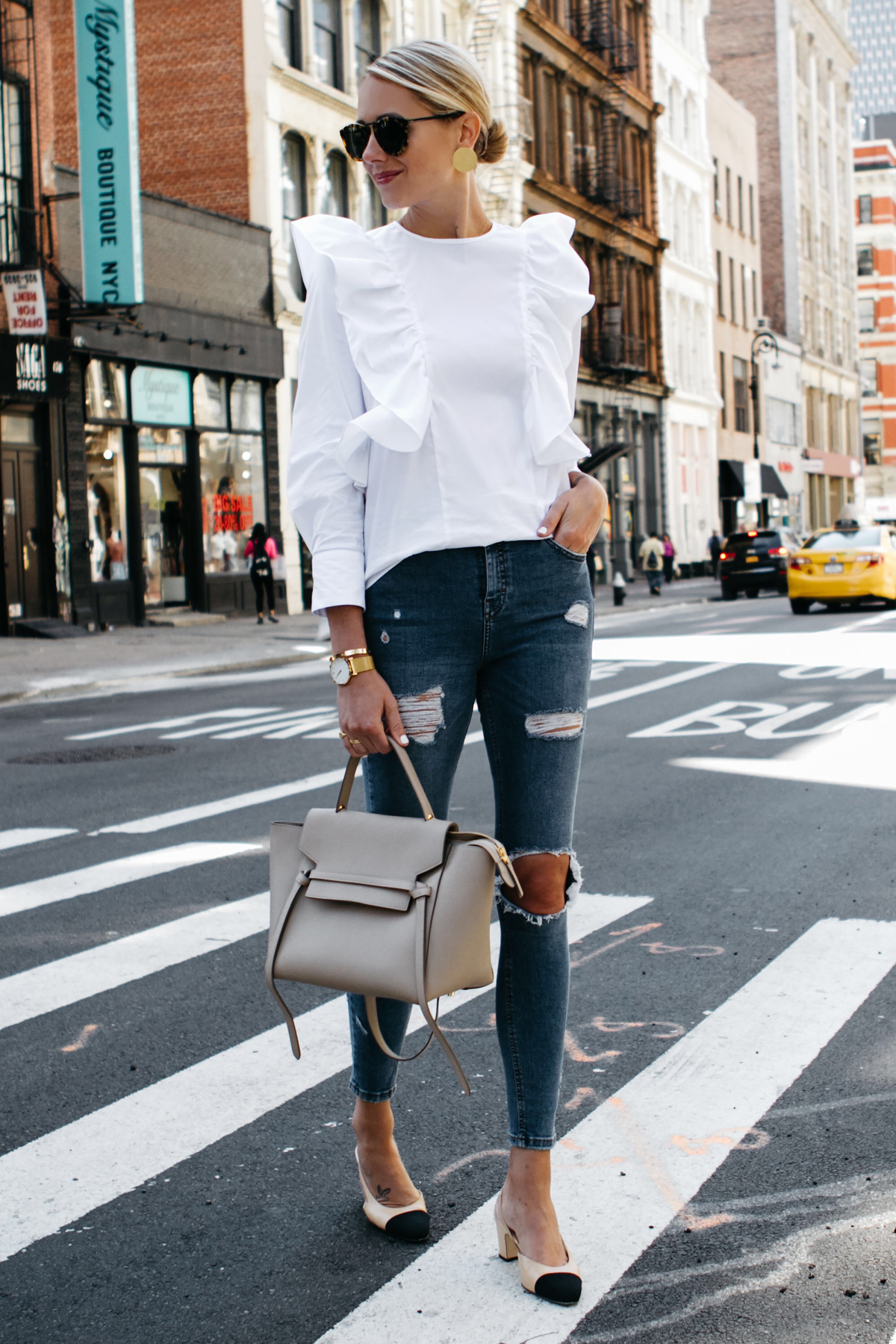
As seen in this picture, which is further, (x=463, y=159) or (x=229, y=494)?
(x=229, y=494)

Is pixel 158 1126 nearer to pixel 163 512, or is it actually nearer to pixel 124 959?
A: pixel 124 959

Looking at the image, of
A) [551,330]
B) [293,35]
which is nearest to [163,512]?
[293,35]

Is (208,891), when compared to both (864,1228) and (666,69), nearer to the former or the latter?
(864,1228)

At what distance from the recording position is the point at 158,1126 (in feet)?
11.8

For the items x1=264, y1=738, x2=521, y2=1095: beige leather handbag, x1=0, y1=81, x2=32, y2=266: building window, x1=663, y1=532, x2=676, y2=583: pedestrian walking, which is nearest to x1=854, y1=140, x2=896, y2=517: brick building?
x1=663, y1=532, x2=676, y2=583: pedestrian walking

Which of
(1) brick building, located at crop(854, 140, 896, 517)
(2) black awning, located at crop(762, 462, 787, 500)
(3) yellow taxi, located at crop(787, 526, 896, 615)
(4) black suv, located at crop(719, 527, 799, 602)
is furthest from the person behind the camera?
(1) brick building, located at crop(854, 140, 896, 517)

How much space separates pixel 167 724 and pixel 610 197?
133 ft

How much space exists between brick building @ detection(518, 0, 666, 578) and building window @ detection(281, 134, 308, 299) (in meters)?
12.1

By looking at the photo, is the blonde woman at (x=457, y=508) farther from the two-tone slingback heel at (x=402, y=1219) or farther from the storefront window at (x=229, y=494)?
the storefront window at (x=229, y=494)

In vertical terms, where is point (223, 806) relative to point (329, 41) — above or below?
below

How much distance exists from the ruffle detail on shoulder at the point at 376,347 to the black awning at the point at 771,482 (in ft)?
206

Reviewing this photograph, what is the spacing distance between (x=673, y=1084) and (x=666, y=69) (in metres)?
57.3

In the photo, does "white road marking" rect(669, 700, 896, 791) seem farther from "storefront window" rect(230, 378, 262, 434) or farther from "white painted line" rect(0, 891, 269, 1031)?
"storefront window" rect(230, 378, 262, 434)

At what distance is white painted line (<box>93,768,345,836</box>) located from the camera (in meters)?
7.69
